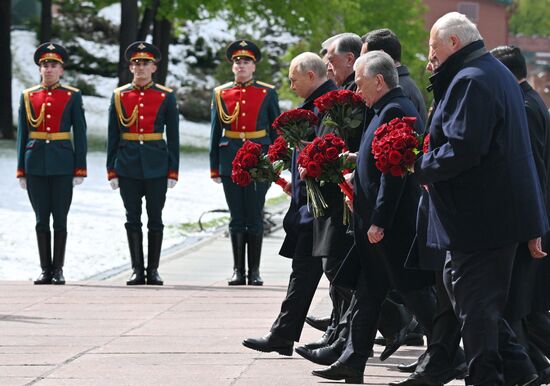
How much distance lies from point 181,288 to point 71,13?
48.6 m

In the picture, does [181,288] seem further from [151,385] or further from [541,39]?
[541,39]

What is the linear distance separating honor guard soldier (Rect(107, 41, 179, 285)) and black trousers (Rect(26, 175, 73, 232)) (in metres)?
0.45

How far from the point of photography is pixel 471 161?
735cm

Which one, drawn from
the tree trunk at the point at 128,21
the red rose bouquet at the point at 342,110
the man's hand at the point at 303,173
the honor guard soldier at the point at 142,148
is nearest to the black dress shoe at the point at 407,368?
the man's hand at the point at 303,173

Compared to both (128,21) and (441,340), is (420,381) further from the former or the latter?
(128,21)

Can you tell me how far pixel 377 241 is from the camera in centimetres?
844

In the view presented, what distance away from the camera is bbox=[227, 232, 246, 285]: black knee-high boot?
14.3m

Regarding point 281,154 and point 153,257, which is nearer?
point 281,154

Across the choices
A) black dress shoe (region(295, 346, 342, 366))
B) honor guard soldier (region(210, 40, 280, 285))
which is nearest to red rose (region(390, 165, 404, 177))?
black dress shoe (region(295, 346, 342, 366))

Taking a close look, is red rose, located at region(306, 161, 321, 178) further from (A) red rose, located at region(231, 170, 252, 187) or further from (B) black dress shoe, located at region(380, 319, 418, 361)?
(B) black dress shoe, located at region(380, 319, 418, 361)

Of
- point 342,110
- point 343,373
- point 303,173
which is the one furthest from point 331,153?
point 343,373

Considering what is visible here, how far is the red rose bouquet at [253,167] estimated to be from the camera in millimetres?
9617

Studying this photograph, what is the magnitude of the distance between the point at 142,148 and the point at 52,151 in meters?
0.80

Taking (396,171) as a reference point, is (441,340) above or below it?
below
